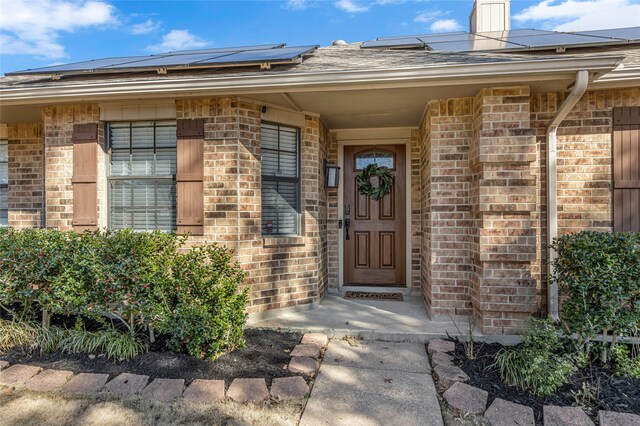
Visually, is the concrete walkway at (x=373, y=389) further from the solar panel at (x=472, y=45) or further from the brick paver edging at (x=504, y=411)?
the solar panel at (x=472, y=45)

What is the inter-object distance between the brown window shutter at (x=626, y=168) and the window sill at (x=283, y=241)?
3.20 m

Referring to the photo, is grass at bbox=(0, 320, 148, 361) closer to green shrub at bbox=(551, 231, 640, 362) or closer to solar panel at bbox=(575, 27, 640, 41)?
green shrub at bbox=(551, 231, 640, 362)

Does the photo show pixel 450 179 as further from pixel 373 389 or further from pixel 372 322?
pixel 373 389

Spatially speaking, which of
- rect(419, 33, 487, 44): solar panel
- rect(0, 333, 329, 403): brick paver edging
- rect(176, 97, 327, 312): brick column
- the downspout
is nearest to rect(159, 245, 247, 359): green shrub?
rect(0, 333, 329, 403): brick paver edging

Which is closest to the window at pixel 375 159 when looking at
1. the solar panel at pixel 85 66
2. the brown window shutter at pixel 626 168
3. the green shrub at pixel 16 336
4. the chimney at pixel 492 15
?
the chimney at pixel 492 15

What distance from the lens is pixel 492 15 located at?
4.90m

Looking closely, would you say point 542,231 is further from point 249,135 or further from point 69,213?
point 69,213

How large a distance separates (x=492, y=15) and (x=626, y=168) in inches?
117

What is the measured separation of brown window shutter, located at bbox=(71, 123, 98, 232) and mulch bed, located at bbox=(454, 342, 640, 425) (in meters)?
3.88

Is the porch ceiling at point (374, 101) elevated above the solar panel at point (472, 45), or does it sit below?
below

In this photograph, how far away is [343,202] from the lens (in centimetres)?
491

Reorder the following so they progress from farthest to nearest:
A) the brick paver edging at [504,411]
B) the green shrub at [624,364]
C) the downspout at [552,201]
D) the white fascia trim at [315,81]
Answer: the downspout at [552,201]
the white fascia trim at [315,81]
the green shrub at [624,364]
the brick paver edging at [504,411]

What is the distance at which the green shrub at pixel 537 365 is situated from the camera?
2.13m

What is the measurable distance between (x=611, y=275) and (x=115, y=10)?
280 inches
